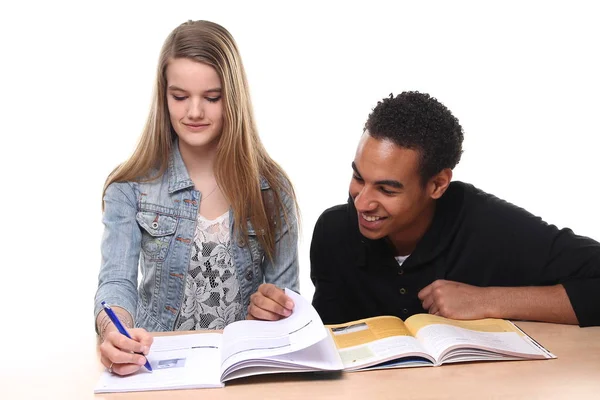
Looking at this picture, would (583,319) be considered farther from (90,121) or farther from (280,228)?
(90,121)

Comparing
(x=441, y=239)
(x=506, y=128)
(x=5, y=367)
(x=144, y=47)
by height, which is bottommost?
A: (x=5, y=367)

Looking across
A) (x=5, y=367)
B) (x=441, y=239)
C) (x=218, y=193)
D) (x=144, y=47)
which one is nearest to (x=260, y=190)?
(x=218, y=193)

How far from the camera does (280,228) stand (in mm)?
2361

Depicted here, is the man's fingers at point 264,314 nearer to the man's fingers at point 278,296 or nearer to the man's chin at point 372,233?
the man's fingers at point 278,296

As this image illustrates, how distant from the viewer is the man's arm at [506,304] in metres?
1.95

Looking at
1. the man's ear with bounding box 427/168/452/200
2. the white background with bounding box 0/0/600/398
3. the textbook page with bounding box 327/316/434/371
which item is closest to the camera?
the textbook page with bounding box 327/316/434/371

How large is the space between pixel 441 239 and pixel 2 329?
47.4 inches

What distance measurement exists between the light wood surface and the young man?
27cm

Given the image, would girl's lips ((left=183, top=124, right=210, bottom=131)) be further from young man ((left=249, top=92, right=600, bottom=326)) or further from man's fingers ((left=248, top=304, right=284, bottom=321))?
man's fingers ((left=248, top=304, right=284, bottom=321))

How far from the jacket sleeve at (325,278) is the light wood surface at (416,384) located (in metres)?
0.69

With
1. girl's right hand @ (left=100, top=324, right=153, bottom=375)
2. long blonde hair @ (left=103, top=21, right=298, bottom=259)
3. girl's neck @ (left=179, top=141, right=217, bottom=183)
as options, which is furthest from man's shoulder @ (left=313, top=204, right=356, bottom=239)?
girl's right hand @ (left=100, top=324, right=153, bottom=375)

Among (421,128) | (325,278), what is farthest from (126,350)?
(421,128)

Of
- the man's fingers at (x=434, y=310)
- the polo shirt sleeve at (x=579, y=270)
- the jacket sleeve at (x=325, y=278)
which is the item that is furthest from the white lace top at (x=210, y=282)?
the polo shirt sleeve at (x=579, y=270)

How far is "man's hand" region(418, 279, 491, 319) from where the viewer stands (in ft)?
6.39
